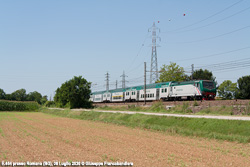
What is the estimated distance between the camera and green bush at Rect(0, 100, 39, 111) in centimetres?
7619

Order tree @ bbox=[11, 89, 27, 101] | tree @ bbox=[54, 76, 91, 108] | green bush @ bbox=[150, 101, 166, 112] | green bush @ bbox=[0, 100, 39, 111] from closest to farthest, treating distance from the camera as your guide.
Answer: green bush @ bbox=[150, 101, 166, 112], tree @ bbox=[54, 76, 91, 108], green bush @ bbox=[0, 100, 39, 111], tree @ bbox=[11, 89, 27, 101]

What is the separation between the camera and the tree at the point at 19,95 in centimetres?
17400

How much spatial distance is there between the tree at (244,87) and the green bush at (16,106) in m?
58.9

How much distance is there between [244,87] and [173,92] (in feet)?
101

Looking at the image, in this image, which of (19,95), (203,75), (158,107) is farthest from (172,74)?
(19,95)

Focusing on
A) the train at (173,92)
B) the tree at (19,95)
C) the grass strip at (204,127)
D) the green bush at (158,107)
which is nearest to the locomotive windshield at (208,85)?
the train at (173,92)

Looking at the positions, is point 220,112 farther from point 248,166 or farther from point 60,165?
point 60,165

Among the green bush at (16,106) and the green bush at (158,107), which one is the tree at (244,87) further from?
the green bush at (16,106)

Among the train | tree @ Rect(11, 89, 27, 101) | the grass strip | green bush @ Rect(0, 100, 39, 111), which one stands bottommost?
the grass strip

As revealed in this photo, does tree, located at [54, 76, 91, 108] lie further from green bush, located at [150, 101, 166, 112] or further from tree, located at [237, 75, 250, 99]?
tree, located at [237, 75, 250, 99]

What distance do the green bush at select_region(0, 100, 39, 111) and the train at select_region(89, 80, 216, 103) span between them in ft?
Answer: 98.0

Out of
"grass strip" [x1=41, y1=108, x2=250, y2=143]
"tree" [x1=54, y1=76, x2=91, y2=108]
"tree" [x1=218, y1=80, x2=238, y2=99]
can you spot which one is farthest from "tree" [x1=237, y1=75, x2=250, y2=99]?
"grass strip" [x1=41, y1=108, x2=250, y2=143]

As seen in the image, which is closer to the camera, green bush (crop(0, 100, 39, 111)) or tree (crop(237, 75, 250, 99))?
tree (crop(237, 75, 250, 99))

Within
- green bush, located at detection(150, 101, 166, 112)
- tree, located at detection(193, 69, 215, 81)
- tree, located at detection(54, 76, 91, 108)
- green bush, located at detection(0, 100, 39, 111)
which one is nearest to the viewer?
green bush, located at detection(150, 101, 166, 112)
